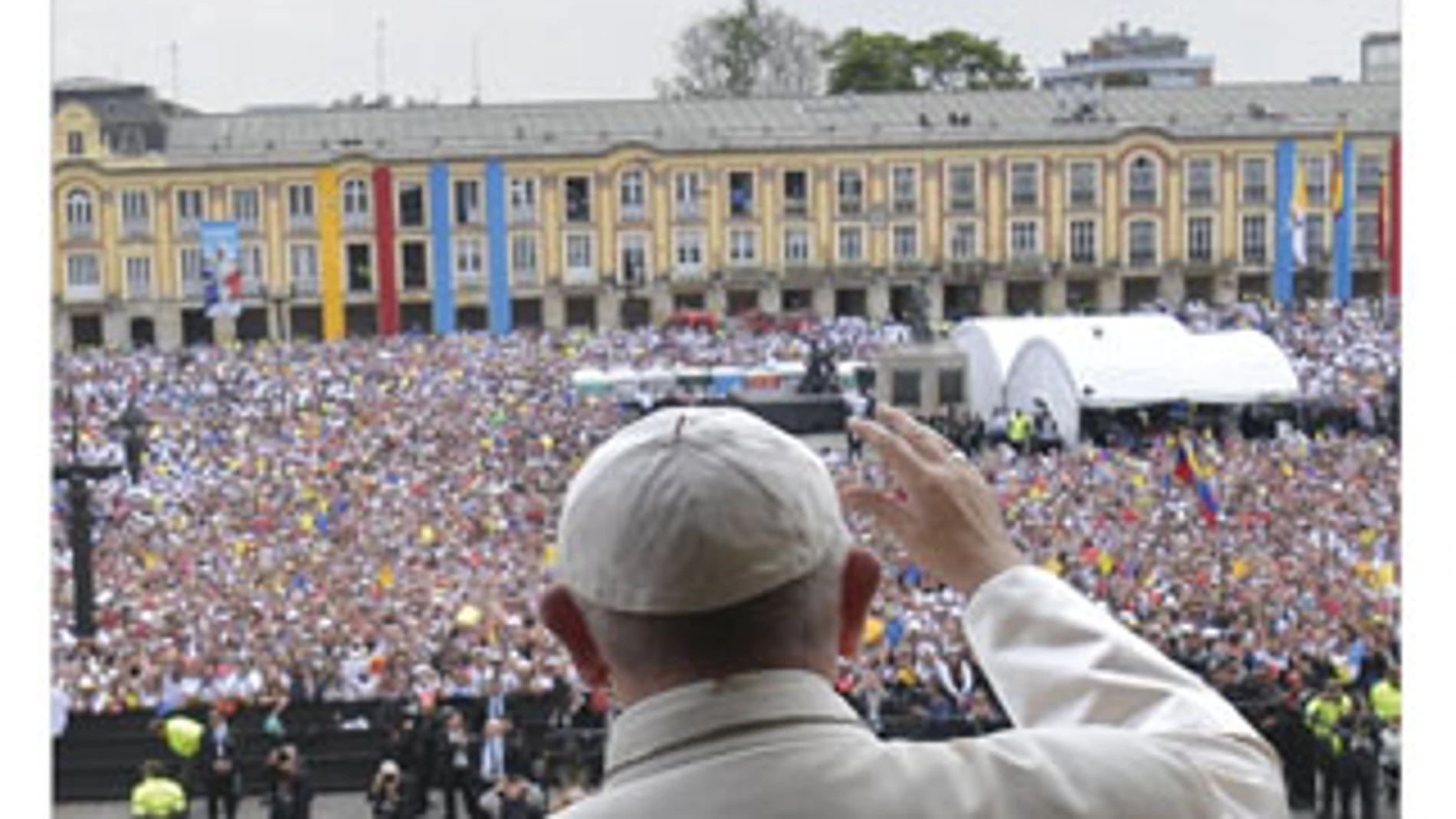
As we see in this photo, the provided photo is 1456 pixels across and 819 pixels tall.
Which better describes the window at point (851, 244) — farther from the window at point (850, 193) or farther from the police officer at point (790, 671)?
the police officer at point (790, 671)

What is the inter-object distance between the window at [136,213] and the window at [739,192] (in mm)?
12976

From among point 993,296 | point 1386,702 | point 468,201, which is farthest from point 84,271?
point 1386,702

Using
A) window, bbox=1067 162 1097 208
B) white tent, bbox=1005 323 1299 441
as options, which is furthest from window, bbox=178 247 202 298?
white tent, bbox=1005 323 1299 441

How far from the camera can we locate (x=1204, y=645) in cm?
1332

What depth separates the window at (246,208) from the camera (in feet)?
153

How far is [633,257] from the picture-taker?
48219 mm

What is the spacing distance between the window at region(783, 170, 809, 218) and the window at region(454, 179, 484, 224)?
276 inches

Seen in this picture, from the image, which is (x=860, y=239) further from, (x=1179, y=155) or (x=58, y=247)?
(x=58, y=247)

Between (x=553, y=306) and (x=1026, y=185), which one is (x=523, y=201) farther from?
(x=1026, y=185)

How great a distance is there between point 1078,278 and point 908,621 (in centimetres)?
3748

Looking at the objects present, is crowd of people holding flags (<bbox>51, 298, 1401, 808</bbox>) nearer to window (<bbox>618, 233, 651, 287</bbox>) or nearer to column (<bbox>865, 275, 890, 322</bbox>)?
window (<bbox>618, 233, 651, 287</bbox>)

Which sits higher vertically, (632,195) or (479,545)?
(632,195)

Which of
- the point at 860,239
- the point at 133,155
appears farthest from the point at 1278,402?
the point at 133,155

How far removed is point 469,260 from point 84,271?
847cm
